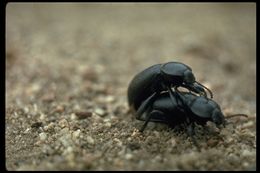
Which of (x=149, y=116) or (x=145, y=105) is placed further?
(x=145, y=105)

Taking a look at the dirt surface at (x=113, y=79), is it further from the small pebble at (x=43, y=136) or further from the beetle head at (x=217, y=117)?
the beetle head at (x=217, y=117)

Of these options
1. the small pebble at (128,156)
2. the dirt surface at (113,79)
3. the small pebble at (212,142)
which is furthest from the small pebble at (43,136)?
the small pebble at (212,142)

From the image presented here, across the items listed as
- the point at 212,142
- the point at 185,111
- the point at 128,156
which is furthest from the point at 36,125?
the point at 212,142

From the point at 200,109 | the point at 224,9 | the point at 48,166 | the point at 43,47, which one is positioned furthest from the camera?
the point at 224,9

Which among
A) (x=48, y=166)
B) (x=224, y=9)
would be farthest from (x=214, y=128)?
(x=224, y=9)

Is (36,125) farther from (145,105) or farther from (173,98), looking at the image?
(173,98)

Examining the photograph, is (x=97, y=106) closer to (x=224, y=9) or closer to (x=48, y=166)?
(x=48, y=166)
